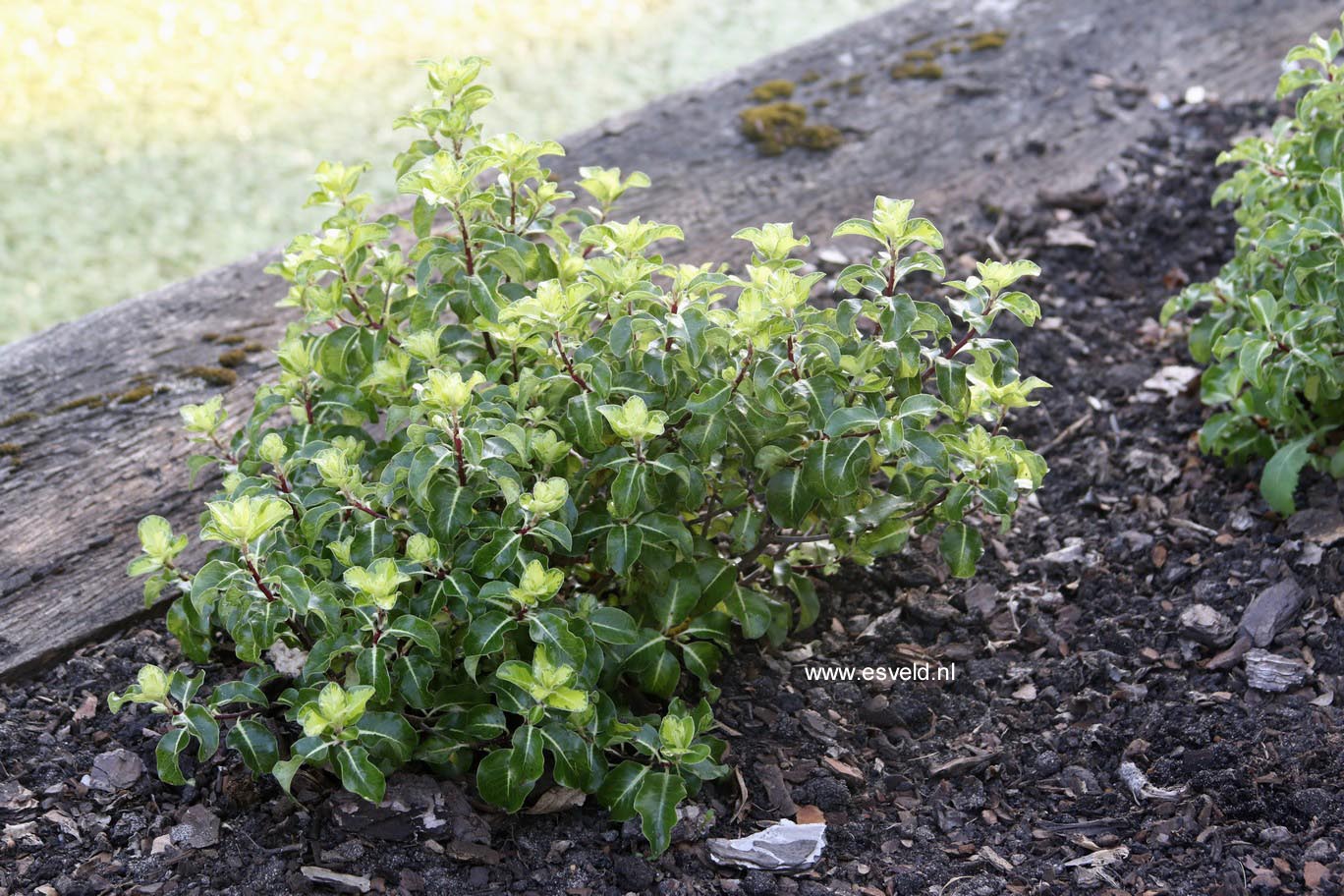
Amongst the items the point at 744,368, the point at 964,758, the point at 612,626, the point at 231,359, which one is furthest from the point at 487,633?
the point at 231,359

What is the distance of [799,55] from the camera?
449 cm

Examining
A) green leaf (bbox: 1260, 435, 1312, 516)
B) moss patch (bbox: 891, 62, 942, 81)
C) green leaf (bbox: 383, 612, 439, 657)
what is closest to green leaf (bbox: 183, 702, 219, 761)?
green leaf (bbox: 383, 612, 439, 657)

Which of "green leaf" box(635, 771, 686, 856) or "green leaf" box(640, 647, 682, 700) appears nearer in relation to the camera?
"green leaf" box(635, 771, 686, 856)

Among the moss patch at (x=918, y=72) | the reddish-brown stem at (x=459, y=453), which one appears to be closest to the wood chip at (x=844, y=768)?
the reddish-brown stem at (x=459, y=453)

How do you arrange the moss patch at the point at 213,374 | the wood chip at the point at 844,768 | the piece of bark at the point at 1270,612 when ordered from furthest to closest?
the moss patch at the point at 213,374, the piece of bark at the point at 1270,612, the wood chip at the point at 844,768

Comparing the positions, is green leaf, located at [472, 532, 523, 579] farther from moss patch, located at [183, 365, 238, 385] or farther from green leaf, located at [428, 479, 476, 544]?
moss patch, located at [183, 365, 238, 385]

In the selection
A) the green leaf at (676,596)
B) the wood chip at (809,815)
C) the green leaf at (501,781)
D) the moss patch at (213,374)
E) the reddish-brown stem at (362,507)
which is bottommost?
the wood chip at (809,815)

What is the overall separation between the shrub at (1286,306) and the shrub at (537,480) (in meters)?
0.68

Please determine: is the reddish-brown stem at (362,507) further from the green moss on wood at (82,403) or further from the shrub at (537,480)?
the green moss on wood at (82,403)

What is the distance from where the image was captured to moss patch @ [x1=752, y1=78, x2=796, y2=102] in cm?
425

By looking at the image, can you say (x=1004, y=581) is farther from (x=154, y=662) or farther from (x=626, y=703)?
(x=154, y=662)

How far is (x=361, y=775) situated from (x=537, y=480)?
50 centimetres

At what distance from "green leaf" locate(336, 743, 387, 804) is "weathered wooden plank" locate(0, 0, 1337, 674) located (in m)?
0.90

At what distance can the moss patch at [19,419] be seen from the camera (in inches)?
112
